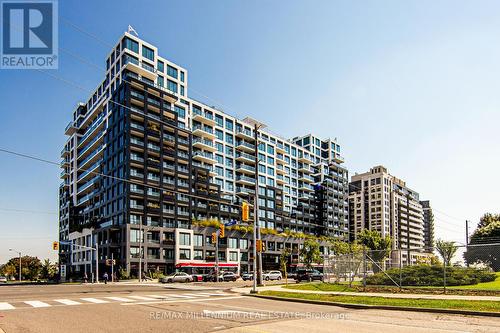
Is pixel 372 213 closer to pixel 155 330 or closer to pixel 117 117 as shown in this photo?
pixel 117 117

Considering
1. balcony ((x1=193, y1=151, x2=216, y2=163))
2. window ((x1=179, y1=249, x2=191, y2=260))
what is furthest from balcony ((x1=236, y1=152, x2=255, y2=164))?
window ((x1=179, y1=249, x2=191, y2=260))

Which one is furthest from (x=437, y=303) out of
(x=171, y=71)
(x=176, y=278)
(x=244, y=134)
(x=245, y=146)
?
(x=244, y=134)

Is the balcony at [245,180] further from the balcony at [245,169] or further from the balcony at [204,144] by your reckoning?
the balcony at [204,144]

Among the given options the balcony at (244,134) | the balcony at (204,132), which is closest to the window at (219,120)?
the balcony at (204,132)

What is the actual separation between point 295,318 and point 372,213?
170 meters

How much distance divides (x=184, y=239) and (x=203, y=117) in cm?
2925

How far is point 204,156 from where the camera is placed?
9569cm

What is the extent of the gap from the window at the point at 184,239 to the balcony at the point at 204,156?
61.7 ft

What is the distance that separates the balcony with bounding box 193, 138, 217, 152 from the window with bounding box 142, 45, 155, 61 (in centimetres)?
2006

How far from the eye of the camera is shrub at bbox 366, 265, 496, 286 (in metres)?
24.6

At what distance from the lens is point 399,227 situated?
186 m

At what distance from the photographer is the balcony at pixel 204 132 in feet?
311

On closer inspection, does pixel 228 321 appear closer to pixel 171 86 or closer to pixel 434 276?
pixel 434 276

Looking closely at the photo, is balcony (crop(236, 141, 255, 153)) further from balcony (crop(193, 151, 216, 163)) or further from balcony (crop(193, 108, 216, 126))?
balcony (crop(193, 151, 216, 163))
